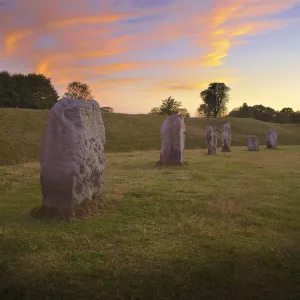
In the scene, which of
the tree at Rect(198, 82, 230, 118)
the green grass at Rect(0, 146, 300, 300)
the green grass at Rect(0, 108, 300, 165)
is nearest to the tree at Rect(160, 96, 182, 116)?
the tree at Rect(198, 82, 230, 118)

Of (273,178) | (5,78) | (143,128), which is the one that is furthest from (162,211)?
(5,78)

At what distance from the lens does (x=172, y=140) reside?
21094 millimetres

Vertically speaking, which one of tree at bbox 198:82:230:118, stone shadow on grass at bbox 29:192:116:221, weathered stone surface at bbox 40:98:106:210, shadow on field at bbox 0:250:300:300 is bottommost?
shadow on field at bbox 0:250:300:300

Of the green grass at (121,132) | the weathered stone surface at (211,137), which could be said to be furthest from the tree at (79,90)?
the weathered stone surface at (211,137)

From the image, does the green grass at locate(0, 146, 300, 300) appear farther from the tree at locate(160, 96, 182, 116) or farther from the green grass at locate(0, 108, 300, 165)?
the tree at locate(160, 96, 182, 116)

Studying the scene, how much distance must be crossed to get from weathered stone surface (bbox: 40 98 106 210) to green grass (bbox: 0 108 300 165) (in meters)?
19.5

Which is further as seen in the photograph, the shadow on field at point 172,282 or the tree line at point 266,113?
the tree line at point 266,113

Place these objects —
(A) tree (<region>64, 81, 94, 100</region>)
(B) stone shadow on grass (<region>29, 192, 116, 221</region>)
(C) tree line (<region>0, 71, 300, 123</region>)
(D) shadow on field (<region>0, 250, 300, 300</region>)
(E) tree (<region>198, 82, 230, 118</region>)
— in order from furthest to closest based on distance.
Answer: (E) tree (<region>198, 82, 230, 118</region>) → (A) tree (<region>64, 81, 94, 100</region>) → (C) tree line (<region>0, 71, 300, 123</region>) → (B) stone shadow on grass (<region>29, 192, 116, 221</region>) → (D) shadow on field (<region>0, 250, 300, 300</region>)

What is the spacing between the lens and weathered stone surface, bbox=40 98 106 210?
9531mm

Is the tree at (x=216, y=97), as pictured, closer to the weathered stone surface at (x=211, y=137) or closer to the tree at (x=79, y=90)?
the tree at (x=79, y=90)

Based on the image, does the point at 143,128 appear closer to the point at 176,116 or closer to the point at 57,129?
the point at 176,116

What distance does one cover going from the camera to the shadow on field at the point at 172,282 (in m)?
6.08

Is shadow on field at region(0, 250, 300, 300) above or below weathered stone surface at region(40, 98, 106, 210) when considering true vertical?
below

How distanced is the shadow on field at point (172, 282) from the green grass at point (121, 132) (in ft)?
75.6
